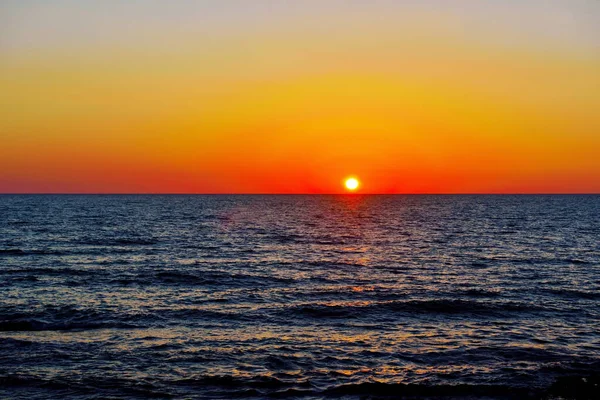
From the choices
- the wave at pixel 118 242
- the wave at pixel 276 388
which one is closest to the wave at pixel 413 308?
the wave at pixel 276 388

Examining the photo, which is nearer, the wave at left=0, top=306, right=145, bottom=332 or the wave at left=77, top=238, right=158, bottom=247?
the wave at left=0, top=306, right=145, bottom=332

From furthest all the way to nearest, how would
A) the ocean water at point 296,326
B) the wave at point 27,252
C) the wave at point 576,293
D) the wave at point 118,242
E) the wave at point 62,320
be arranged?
1. the wave at point 118,242
2. the wave at point 27,252
3. the wave at point 576,293
4. the wave at point 62,320
5. the ocean water at point 296,326

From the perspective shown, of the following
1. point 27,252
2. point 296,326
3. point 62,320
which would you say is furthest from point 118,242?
point 296,326

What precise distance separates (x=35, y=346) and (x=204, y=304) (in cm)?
1031

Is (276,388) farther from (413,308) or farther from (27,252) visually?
(27,252)

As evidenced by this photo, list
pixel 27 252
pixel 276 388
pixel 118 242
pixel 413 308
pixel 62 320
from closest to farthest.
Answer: pixel 276 388, pixel 62 320, pixel 413 308, pixel 27 252, pixel 118 242

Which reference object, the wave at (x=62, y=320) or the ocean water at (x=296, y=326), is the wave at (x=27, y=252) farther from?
the wave at (x=62, y=320)

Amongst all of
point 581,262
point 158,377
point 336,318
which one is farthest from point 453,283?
point 158,377

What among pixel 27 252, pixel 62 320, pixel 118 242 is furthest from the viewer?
pixel 118 242

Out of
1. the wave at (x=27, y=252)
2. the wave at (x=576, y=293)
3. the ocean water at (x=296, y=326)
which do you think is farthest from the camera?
the wave at (x=27, y=252)

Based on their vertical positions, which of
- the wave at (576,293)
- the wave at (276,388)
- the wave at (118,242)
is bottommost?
the wave at (276,388)

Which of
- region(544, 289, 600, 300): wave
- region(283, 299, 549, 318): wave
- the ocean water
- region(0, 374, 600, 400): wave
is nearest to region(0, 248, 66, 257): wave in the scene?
the ocean water

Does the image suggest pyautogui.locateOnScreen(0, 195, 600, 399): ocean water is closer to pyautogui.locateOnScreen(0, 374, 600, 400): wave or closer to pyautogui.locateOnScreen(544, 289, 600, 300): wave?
pyautogui.locateOnScreen(0, 374, 600, 400): wave

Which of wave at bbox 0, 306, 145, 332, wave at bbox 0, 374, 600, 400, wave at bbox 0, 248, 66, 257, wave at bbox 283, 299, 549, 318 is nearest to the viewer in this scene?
wave at bbox 0, 374, 600, 400
